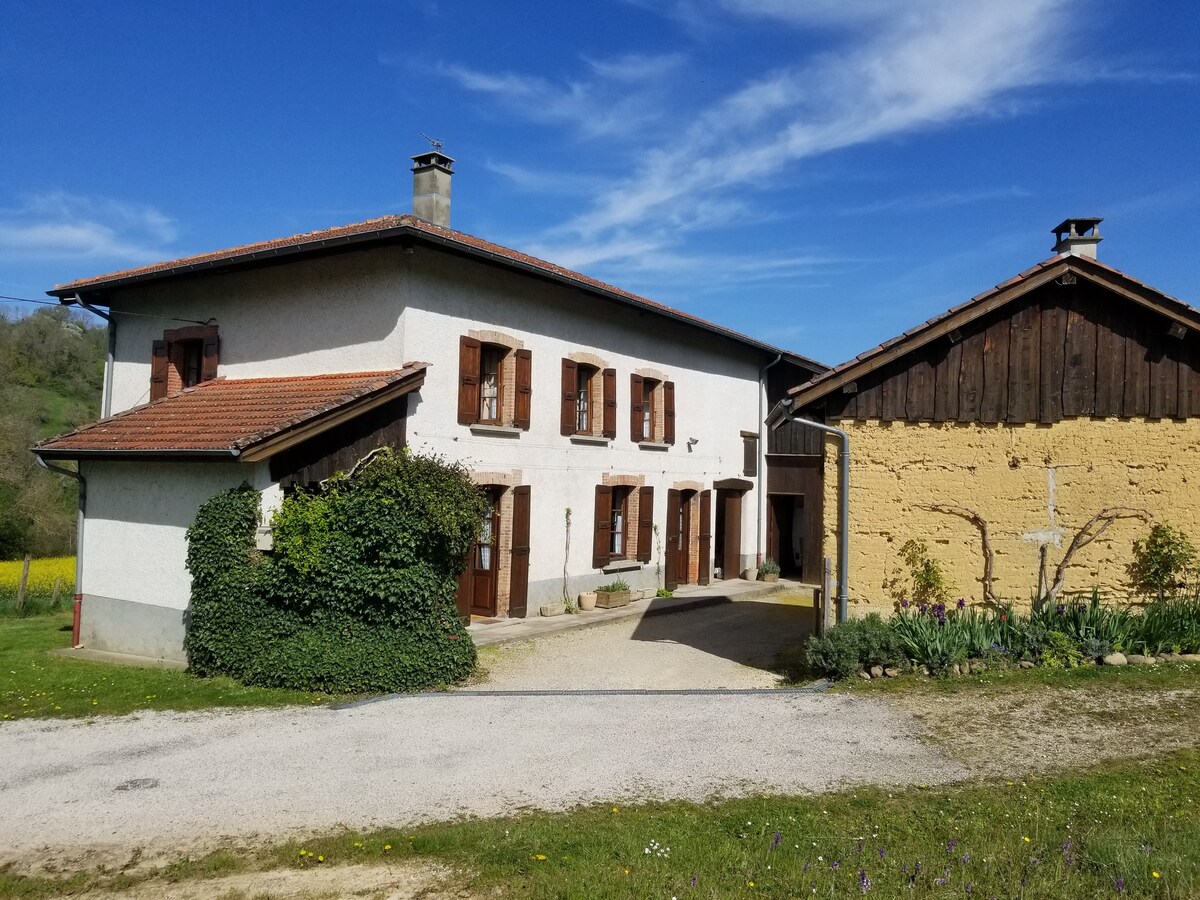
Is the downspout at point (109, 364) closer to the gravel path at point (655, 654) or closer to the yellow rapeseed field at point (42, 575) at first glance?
the yellow rapeseed field at point (42, 575)

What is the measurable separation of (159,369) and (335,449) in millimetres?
6230

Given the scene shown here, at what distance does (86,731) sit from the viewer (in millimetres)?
8711

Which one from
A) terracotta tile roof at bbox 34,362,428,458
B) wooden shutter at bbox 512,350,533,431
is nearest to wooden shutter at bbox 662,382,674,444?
wooden shutter at bbox 512,350,533,431

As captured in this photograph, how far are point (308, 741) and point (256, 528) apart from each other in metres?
3.64

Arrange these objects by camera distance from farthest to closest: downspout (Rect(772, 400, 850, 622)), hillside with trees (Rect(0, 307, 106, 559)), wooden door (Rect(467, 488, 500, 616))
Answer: hillside with trees (Rect(0, 307, 106, 559)), wooden door (Rect(467, 488, 500, 616)), downspout (Rect(772, 400, 850, 622))

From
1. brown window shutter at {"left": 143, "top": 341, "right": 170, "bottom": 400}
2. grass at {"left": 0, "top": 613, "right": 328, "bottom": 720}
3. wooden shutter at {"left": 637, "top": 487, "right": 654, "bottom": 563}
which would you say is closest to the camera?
grass at {"left": 0, "top": 613, "right": 328, "bottom": 720}

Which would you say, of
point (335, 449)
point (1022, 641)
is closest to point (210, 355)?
point (335, 449)

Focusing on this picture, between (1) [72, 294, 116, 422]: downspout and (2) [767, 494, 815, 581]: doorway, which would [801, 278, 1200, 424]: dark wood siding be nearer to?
(2) [767, 494, 815, 581]: doorway

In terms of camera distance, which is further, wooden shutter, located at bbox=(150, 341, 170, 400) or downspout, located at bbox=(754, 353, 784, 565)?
downspout, located at bbox=(754, 353, 784, 565)

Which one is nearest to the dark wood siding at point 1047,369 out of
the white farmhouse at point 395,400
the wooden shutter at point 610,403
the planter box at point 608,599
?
the white farmhouse at point 395,400

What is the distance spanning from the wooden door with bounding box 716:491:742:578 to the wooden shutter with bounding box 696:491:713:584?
963 mm

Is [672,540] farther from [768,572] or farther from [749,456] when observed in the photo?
[749,456]

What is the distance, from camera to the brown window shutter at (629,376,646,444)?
1834 centimetres

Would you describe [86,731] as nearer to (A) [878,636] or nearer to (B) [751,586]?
(A) [878,636]
